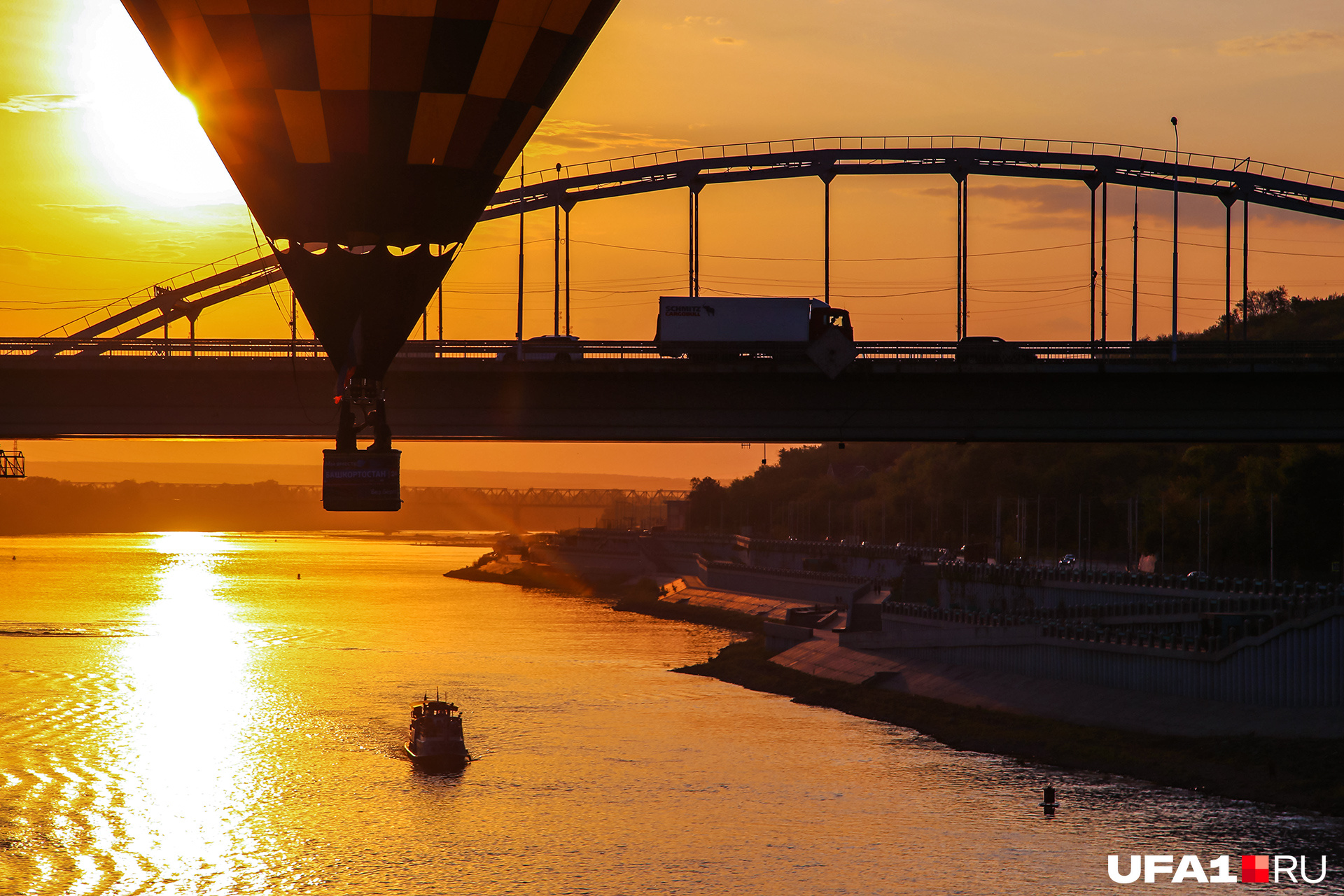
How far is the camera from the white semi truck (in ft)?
185

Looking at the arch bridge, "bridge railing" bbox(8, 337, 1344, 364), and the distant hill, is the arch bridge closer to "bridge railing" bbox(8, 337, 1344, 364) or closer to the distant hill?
"bridge railing" bbox(8, 337, 1344, 364)

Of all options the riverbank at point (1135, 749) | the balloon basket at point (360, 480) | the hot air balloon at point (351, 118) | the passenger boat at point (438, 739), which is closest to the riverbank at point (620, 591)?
the riverbank at point (1135, 749)

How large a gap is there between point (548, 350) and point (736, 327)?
811 centimetres

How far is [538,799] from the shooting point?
45.3m

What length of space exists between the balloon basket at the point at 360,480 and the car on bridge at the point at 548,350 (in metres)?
32.7

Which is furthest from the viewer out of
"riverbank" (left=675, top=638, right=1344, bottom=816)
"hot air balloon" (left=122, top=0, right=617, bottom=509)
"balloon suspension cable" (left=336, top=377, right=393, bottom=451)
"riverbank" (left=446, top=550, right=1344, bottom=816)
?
"riverbank" (left=446, top=550, right=1344, bottom=816)

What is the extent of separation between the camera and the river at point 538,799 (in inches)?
1458

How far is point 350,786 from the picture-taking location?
155 ft

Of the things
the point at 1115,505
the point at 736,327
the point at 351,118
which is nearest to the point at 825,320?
the point at 736,327

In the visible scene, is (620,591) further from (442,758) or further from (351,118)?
(351,118)

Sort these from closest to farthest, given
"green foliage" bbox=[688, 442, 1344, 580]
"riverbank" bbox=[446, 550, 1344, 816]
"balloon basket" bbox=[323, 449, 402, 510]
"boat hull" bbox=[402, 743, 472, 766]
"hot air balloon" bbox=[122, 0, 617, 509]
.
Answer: "balloon basket" bbox=[323, 449, 402, 510] < "hot air balloon" bbox=[122, 0, 617, 509] < "riverbank" bbox=[446, 550, 1344, 816] < "boat hull" bbox=[402, 743, 472, 766] < "green foliage" bbox=[688, 442, 1344, 580]

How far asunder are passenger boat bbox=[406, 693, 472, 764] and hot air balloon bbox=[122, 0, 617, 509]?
29430mm

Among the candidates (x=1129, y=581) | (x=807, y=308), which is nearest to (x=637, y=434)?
(x=807, y=308)

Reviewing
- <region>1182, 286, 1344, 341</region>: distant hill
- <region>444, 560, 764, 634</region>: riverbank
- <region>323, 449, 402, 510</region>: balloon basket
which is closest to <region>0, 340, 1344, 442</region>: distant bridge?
<region>323, 449, 402, 510</region>: balloon basket
